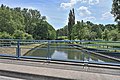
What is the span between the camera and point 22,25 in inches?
2581

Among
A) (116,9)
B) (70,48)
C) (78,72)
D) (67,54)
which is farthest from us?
(116,9)

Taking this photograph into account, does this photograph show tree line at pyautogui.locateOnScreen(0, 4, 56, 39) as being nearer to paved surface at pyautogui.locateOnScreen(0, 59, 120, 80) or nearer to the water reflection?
the water reflection

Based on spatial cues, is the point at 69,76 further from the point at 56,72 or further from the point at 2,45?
the point at 2,45

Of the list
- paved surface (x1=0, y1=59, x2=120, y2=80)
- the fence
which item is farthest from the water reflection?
paved surface (x1=0, y1=59, x2=120, y2=80)

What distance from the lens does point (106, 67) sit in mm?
6895

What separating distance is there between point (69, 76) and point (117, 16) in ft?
66.0

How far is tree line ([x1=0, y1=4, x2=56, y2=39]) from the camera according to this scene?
49.8 metres

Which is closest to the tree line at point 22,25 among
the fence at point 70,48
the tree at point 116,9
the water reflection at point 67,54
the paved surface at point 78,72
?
the tree at point 116,9

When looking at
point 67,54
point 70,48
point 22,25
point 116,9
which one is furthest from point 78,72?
point 22,25

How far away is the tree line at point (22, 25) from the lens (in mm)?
49781

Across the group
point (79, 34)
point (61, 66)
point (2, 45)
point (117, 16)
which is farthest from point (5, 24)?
point (61, 66)

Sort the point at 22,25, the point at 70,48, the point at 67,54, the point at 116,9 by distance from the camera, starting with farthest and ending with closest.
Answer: the point at 22,25 → the point at 116,9 → the point at 67,54 → the point at 70,48

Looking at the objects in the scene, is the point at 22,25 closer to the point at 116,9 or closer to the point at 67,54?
the point at 116,9

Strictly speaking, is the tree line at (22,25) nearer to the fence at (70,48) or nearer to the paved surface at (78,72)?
the fence at (70,48)
